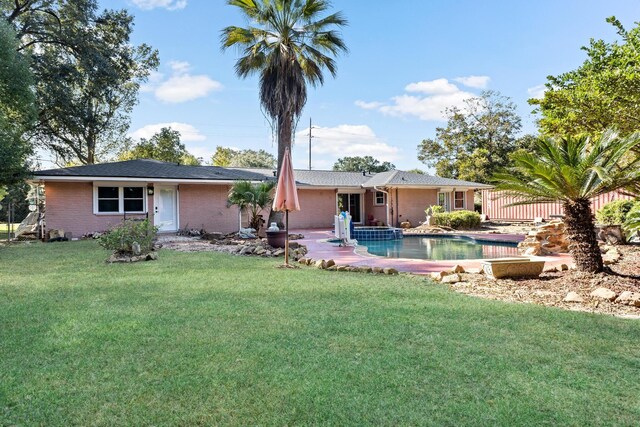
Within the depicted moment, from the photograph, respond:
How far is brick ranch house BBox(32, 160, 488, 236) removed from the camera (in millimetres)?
16344

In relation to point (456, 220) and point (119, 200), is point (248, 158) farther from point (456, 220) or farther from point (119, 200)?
point (456, 220)

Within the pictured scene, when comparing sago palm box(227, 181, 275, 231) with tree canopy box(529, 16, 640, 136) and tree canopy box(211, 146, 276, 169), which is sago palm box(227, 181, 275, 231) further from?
tree canopy box(211, 146, 276, 169)

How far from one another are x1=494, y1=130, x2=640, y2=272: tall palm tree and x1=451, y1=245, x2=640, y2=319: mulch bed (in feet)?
1.30

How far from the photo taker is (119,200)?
1728 centimetres

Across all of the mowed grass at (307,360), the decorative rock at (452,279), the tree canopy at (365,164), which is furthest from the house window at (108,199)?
the tree canopy at (365,164)

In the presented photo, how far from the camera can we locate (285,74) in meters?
14.8

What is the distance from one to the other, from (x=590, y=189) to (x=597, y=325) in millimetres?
3091

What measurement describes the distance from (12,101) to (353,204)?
17798 mm

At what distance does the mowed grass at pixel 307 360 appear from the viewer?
254 cm

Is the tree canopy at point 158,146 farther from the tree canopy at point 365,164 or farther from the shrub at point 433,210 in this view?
the tree canopy at point 365,164

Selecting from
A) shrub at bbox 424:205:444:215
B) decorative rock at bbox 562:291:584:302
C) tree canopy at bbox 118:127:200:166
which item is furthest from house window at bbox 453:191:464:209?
tree canopy at bbox 118:127:200:166

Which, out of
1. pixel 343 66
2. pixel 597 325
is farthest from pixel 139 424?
pixel 343 66

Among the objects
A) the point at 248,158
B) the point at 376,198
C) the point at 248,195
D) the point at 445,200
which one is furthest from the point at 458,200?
the point at 248,158

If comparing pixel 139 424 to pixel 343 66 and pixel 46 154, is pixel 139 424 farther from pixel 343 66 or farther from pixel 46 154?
pixel 46 154
